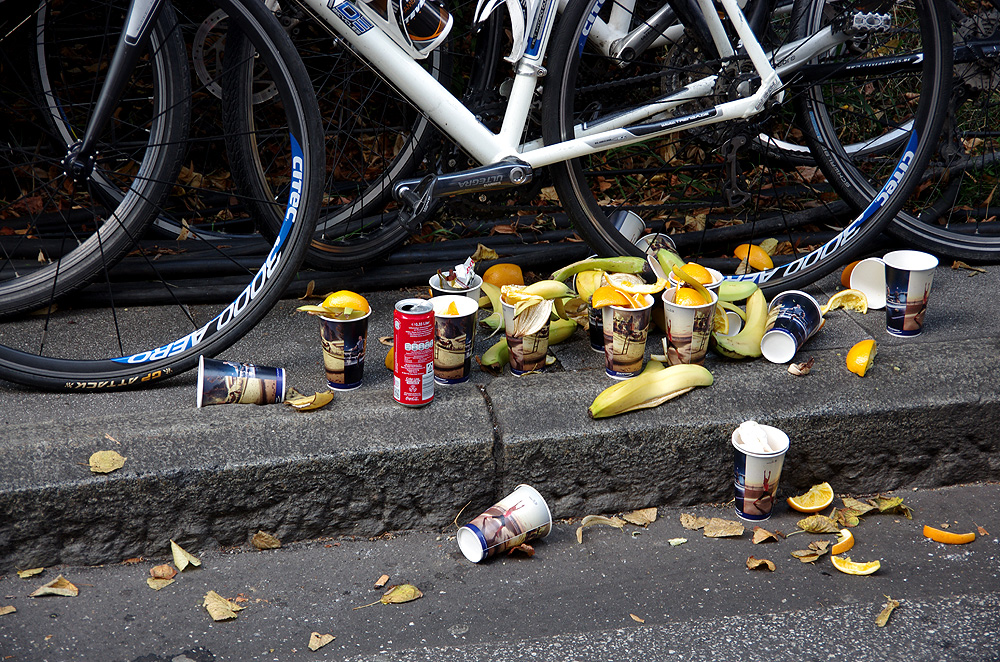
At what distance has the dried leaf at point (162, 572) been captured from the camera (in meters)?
2.28

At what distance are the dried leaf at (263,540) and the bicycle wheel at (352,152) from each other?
1.09 metres

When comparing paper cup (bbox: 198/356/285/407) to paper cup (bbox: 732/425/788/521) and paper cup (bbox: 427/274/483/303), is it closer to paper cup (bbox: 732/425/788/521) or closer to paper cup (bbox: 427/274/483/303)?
paper cup (bbox: 427/274/483/303)

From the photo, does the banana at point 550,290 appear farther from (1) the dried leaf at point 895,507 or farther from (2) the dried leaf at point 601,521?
(1) the dried leaf at point 895,507

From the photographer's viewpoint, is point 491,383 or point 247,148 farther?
point 247,148

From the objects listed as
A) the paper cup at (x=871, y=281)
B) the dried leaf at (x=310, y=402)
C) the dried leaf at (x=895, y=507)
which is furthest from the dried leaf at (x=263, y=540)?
the paper cup at (x=871, y=281)

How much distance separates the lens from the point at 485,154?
2.90 m

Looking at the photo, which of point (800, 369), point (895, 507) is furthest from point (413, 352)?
point (895, 507)

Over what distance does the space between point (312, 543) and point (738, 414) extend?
1.29m

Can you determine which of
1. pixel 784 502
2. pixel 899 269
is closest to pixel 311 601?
pixel 784 502

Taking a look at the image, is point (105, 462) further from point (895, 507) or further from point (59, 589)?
point (895, 507)

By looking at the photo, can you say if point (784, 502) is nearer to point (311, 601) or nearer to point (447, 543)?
point (447, 543)

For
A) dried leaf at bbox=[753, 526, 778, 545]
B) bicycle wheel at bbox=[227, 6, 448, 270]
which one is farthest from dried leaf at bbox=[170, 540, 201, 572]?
dried leaf at bbox=[753, 526, 778, 545]

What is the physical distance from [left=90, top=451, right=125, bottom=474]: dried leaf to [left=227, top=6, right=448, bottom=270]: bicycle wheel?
1.01m

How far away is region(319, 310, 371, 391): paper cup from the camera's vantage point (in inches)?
98.4
